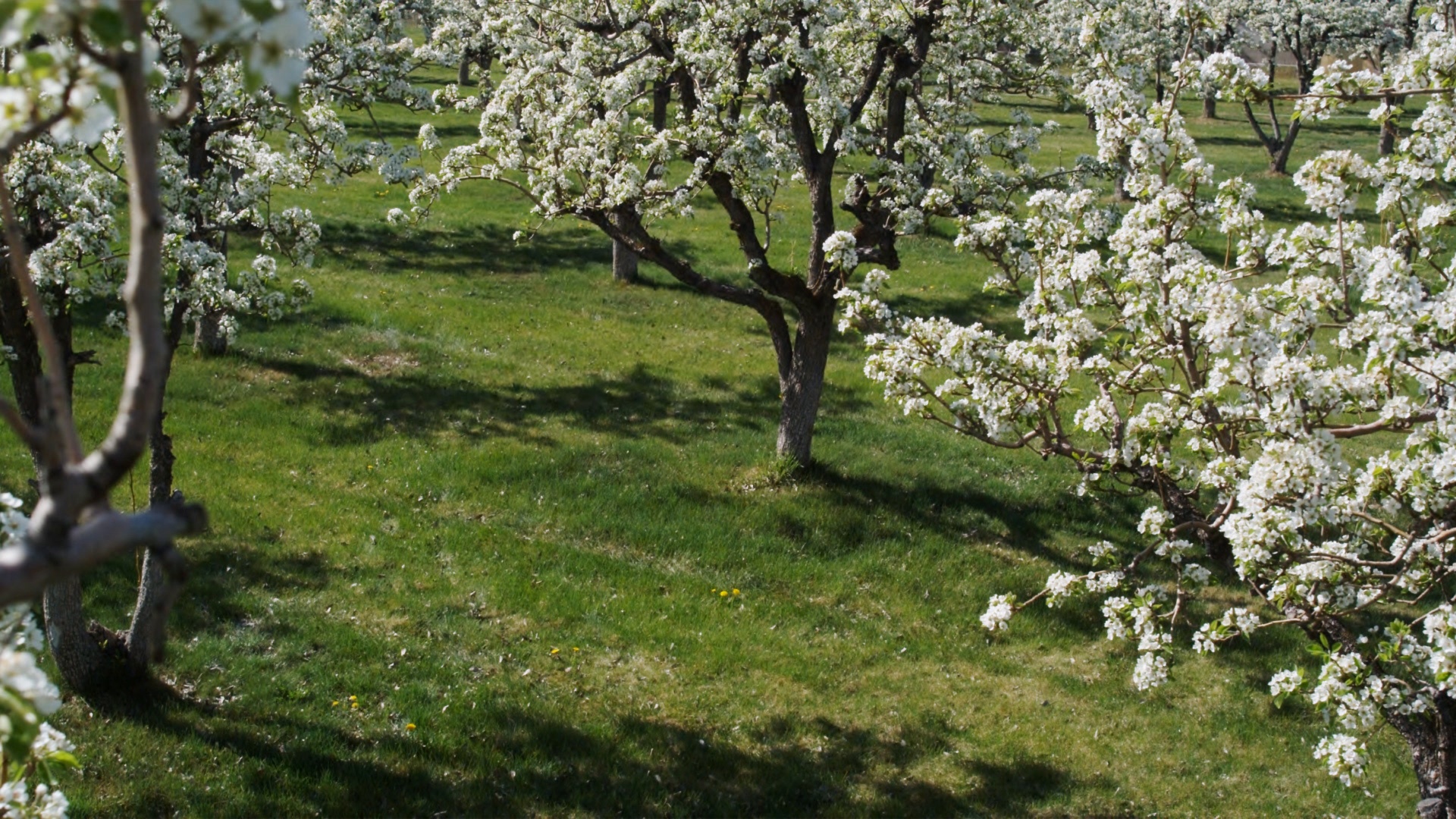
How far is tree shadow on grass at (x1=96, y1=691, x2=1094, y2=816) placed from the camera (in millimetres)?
8664

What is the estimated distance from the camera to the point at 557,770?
921 cm

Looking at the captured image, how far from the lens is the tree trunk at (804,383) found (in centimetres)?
1485

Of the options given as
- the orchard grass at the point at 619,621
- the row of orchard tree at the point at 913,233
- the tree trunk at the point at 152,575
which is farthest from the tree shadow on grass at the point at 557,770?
the row of orchard tree at the point at 913,233

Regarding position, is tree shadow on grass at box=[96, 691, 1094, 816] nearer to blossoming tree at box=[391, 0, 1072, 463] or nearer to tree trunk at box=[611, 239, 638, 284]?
blossoming tree at box=[391, 0, 1072, 463]

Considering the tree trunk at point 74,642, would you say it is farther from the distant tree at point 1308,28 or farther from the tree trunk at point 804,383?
the distant tree at point 1308,28

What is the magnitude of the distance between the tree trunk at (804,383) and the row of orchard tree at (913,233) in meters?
0.05

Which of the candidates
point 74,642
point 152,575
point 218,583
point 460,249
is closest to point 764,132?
point 218,583

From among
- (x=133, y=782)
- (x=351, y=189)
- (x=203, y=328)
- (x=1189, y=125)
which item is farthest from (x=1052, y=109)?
(x=133, y=782)

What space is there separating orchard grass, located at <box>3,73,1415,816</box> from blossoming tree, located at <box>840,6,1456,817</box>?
223cm

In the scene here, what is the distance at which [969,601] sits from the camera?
1295 centimetres

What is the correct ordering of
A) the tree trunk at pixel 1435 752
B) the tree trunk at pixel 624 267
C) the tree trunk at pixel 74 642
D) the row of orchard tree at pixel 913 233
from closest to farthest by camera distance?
the row of orchard tree at pixel 913 233 → the tree trunk at pixel 1435 752 → the tree trunk at pixel 74 642 → the tree trunk at pixel 624 267

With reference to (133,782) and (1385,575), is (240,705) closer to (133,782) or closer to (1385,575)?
(133,782)

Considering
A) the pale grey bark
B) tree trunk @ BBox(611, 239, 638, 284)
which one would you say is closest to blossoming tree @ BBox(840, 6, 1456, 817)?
the pale grey bark

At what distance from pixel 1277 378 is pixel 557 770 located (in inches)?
244
